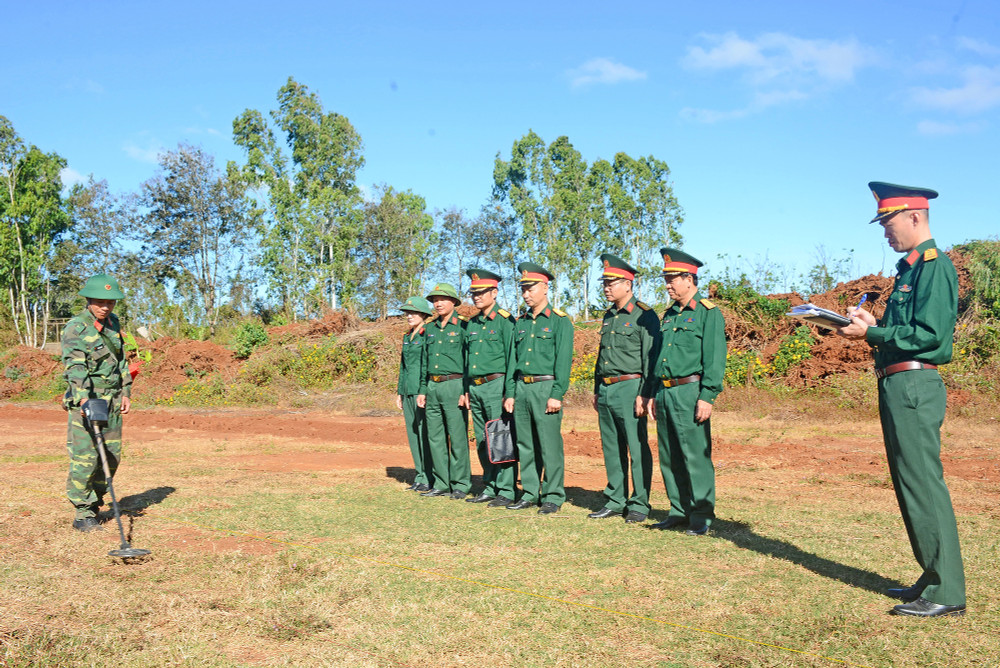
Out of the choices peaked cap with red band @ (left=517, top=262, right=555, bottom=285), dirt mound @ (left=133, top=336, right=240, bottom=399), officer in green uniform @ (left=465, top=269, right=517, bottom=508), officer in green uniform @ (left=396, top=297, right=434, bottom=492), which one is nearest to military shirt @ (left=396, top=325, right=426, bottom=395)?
officer in green uniform @ (left=396, top=297, right=434, bottom=492)

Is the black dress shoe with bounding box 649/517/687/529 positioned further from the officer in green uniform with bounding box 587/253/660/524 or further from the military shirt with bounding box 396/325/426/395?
the military shirt with bounding box 396/325/426/395

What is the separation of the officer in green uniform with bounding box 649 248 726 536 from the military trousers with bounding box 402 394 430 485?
3.14 metres

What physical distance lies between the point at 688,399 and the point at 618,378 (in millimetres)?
901

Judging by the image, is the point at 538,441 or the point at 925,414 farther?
the point at 538,441

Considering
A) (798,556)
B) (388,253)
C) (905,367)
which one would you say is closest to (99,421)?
(798,556)

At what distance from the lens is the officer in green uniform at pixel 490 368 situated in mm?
7887

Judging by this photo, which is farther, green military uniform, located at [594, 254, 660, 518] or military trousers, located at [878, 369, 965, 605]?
green military uniform, located at [594, 254, 660, 518]

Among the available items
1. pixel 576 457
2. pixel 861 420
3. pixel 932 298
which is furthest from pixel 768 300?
pixel 932 298

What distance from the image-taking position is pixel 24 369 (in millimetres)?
25938

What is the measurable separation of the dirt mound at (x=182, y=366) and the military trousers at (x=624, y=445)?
17.5 meters

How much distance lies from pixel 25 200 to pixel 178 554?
37235 mm

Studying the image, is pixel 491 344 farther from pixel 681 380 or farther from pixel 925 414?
pixel 925 414

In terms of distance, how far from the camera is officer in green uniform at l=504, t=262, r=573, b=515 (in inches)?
290

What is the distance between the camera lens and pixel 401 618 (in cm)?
423
